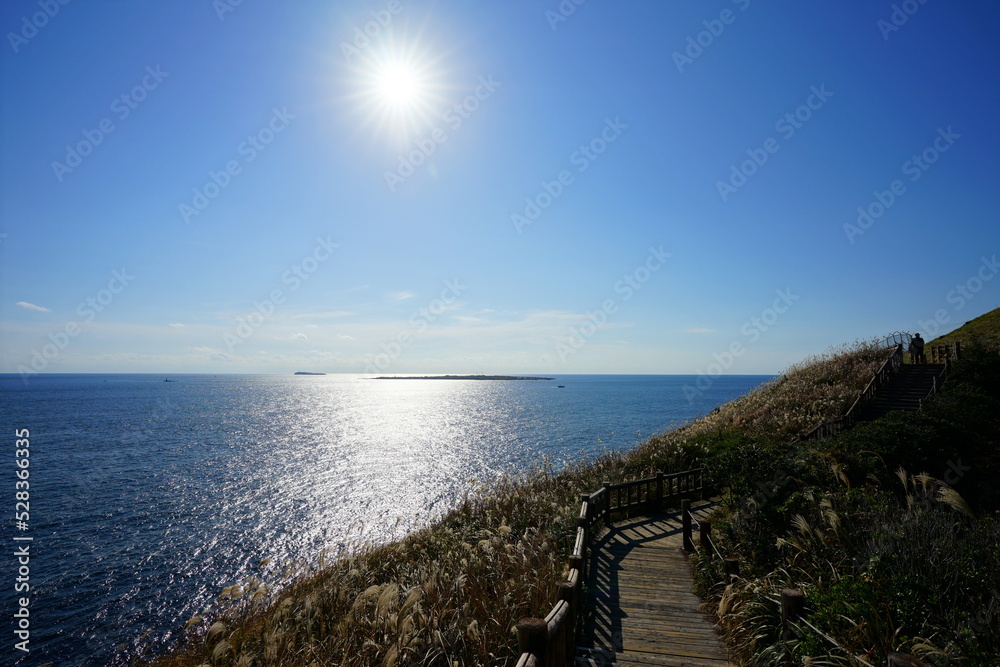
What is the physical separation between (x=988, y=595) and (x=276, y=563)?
2061 centimetres

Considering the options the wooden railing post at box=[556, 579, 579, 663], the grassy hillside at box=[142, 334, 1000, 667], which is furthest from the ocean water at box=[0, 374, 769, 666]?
the wooden railing post at box=[556, 579, 579, 663]

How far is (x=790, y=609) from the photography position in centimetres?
552

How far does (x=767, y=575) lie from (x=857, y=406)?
1994cm

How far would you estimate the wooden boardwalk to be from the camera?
20.5 ft

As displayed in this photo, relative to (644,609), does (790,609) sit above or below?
above

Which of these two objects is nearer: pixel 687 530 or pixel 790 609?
pixel 790 609

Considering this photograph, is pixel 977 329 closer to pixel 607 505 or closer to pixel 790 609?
pixel 607 505

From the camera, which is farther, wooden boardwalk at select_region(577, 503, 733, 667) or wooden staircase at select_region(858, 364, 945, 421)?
wooden staircase at select_region(858, 364, 945, 421)

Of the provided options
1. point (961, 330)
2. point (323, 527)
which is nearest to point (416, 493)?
point (323, 527)

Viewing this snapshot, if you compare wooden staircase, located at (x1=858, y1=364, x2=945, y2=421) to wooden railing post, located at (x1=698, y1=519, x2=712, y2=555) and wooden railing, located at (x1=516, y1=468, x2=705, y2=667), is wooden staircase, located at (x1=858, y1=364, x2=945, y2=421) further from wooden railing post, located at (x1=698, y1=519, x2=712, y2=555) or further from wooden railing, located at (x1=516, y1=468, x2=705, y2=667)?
wooden railing post, located at (x1=698, y1=519, x2=712, y2=555)

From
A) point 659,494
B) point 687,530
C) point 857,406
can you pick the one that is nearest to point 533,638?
point 687,530

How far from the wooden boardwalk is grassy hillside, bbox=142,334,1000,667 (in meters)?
0.49

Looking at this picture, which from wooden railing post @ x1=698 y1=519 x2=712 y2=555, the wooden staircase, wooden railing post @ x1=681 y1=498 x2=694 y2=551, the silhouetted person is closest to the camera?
wooden railing post @ x1=698 y1=519 x2=712 y2=555

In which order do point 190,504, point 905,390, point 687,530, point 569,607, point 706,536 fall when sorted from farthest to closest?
1. point 190,504
2. point 905,390
3. point 687,530
4. point 706,536
5. point 569,607
